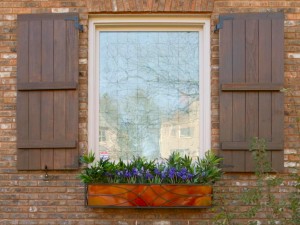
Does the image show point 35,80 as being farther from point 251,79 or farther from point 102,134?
point 251,79

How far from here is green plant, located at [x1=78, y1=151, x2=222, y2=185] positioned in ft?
12.7

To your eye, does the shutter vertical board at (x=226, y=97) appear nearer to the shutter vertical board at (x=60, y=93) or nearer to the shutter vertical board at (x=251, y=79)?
the shutter vertical board at (x=251, y=79)

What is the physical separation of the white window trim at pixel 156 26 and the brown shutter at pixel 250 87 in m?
0.18

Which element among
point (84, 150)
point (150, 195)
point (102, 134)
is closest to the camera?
point (150, 195)

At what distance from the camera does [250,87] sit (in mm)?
3990

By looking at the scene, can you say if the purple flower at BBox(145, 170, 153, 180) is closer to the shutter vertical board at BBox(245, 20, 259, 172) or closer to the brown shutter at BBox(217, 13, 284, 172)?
the brown shutter at BBox(217, 13, 284, 172)

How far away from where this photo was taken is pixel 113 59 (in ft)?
14.0

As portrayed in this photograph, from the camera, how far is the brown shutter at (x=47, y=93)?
403 cm

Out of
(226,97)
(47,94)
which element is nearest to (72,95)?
(47,94)

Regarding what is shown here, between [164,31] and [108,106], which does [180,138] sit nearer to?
[108,106]

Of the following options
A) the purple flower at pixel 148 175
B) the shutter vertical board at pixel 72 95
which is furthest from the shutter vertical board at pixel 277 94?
the shutter vertical board at pixel 72 95

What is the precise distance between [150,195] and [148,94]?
0.98 meters

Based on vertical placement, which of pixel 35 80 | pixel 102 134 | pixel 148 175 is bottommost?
pixel 148 175

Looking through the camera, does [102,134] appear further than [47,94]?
Yes
